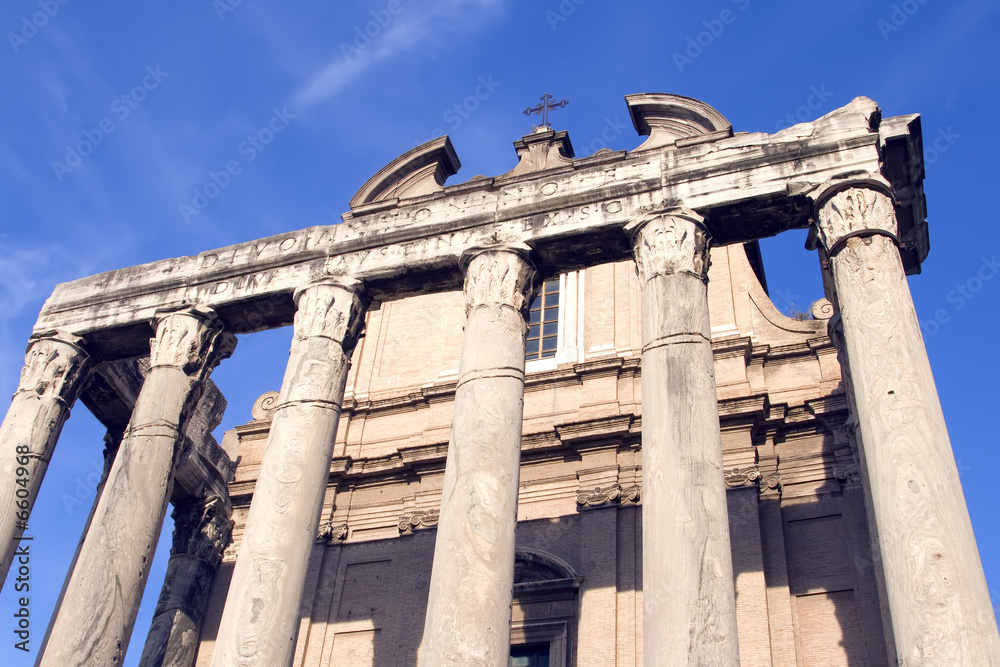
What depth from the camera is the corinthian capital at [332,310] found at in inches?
614

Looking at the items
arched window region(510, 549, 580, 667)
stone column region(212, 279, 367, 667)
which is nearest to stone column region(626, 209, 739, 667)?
stone column region(212, 279, 367, 667)

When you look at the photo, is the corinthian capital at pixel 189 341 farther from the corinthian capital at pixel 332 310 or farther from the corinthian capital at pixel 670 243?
the corinthian capital at pixel 670 243

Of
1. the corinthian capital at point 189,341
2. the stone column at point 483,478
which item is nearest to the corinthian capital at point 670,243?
the stone column at point 483,478

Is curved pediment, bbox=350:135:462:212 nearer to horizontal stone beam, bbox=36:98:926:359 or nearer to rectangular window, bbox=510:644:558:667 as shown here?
horizontal stone beam, bbox=36:98:926:359

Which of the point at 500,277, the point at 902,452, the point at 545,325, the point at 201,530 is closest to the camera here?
the point at 902,452

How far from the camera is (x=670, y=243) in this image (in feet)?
46.8

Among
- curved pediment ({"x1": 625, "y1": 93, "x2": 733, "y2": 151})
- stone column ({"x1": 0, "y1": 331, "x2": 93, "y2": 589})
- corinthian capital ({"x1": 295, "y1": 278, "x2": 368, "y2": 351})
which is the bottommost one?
stone column ({"x1": 0, "y1": 331, "x2": 93, "y2": 589})

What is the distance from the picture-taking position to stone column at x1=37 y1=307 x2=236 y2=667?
1330 centimetres

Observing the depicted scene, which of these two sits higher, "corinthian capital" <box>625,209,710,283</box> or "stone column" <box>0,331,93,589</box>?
"corinthian capital" <box>625,209,710,283</box>

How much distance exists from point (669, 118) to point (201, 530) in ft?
44.4

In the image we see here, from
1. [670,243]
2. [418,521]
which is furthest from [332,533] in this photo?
[670,243]

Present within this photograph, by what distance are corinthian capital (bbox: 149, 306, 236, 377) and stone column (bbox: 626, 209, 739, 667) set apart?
24.1ft

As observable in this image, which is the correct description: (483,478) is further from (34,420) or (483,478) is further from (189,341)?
(34,420)

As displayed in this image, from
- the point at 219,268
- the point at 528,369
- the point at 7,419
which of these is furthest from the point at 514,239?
the point at 7,419
